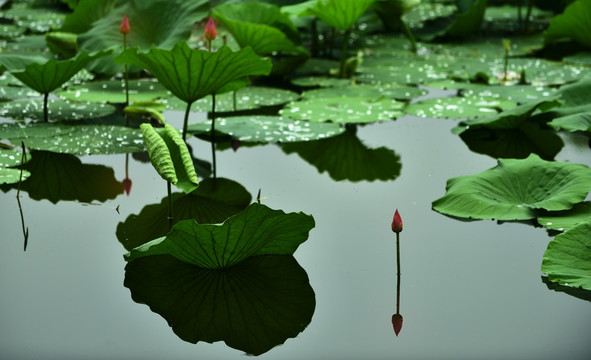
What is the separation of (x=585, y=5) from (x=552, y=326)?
340cm

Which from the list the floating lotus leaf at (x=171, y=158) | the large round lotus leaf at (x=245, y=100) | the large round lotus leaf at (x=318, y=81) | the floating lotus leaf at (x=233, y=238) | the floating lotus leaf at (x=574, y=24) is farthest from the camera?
the floating lotus leaf at (x=574, y=24)

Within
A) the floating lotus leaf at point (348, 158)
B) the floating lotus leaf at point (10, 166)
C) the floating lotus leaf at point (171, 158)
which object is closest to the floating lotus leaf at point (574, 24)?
the floating lotus leaf at point (348, 158)

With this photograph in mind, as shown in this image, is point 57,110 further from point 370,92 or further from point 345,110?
point 370,92

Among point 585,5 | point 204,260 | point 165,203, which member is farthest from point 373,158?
point 585,5

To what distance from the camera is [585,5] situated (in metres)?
4.68

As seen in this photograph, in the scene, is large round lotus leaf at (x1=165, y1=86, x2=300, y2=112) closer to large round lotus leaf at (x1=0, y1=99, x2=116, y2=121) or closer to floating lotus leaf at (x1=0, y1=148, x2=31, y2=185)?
large round lotus leaf at (x1=0, y1=99, x2=116, y2=121)

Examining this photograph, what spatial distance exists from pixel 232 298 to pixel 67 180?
1.19m

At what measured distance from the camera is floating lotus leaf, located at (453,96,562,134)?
3182mm

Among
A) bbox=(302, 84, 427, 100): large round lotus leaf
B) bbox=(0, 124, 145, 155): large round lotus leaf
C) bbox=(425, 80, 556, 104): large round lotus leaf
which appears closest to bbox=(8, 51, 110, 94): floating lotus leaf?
bbox=(0, 124, 145, 155): large round lotus leaf

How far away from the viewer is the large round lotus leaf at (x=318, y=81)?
14.3 ft

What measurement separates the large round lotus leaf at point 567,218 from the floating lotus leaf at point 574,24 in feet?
8.88

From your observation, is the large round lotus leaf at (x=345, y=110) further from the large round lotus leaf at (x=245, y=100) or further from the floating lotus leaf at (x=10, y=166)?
the floating lotus leaf at (x=10, y=166)

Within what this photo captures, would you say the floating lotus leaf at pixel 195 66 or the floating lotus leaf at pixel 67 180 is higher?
the floating lotus leaf at pixel 195 66

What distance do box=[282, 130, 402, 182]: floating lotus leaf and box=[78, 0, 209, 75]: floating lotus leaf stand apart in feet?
4.22
